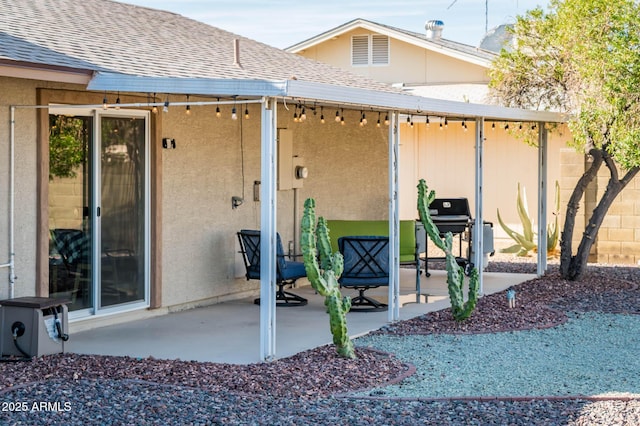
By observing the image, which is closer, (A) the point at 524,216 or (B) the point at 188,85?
(B) the point at 188,85

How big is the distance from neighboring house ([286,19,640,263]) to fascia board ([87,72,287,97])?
6.24 metres

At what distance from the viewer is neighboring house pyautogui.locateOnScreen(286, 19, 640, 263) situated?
59.0 feet

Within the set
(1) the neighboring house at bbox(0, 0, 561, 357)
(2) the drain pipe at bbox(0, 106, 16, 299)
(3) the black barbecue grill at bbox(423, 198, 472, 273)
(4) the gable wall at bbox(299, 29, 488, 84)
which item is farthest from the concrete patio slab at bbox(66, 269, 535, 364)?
(4) the gable wall at bbox(299, 29, 488, 84)

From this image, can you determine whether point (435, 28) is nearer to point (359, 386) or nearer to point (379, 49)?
point (379, 49)

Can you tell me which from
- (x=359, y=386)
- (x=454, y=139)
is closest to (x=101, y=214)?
(x=359, y=386)

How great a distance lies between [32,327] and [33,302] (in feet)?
0.90

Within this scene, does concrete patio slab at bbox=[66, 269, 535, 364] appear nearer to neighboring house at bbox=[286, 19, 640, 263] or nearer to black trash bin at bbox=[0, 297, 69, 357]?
black trash bin at bbox=[0, 297, 69, 357]

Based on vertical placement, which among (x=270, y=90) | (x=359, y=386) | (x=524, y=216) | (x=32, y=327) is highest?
(x=270, y=90)

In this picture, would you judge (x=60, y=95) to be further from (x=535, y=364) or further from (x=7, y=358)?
(x=535, y=364)

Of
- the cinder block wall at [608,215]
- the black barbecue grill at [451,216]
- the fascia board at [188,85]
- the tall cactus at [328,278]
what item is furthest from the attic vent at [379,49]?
the tall cactus at [328,278]

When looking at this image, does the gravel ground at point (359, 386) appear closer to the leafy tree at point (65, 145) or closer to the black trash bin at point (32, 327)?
the black trash bin at point (32, 327)

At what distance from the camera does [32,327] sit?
30.2ft

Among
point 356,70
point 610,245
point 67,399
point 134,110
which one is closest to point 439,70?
point 356,70

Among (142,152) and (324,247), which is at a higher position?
(142,152)
